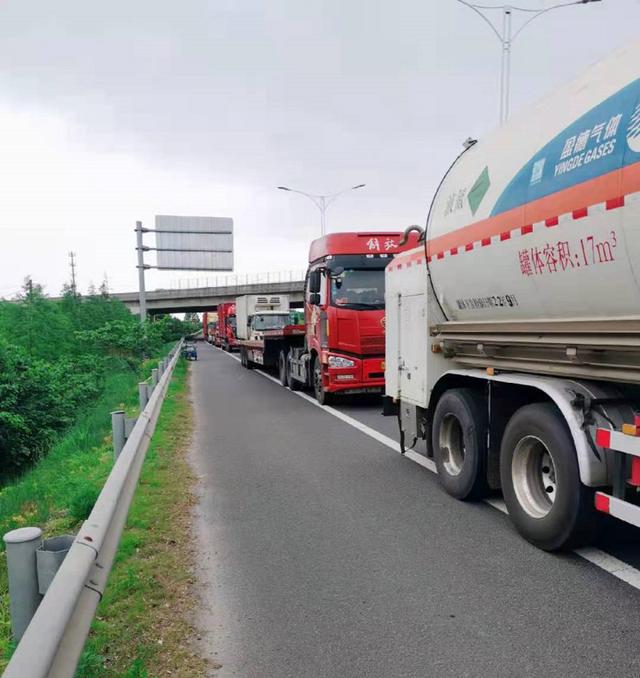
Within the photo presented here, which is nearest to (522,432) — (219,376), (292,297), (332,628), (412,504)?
(412,504)

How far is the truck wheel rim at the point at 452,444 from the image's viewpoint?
18.7 feet

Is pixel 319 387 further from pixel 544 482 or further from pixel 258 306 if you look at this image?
pixel 258 306

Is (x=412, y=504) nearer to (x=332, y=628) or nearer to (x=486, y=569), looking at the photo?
(x=486, y=569)

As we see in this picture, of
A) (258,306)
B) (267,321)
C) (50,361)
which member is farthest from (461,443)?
(258,306)

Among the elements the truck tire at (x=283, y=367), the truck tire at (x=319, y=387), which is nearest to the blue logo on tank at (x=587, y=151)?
the truck tire at (x=319, y=387)

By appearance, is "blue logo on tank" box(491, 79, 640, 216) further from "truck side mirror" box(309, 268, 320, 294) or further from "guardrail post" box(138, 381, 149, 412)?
"truck side mirror" box(309, 268, 320, 294)

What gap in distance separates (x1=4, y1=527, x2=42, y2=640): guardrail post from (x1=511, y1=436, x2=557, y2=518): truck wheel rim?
3.42m

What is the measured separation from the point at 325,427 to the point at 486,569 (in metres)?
5.71

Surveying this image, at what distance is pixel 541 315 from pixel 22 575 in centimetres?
369

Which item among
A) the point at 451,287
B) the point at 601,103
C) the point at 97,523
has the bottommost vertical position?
the point at 97,523

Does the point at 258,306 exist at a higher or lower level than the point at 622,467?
higher

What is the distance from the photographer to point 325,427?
952 centimetres

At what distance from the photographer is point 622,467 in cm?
354

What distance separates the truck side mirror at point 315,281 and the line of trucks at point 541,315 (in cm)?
473
